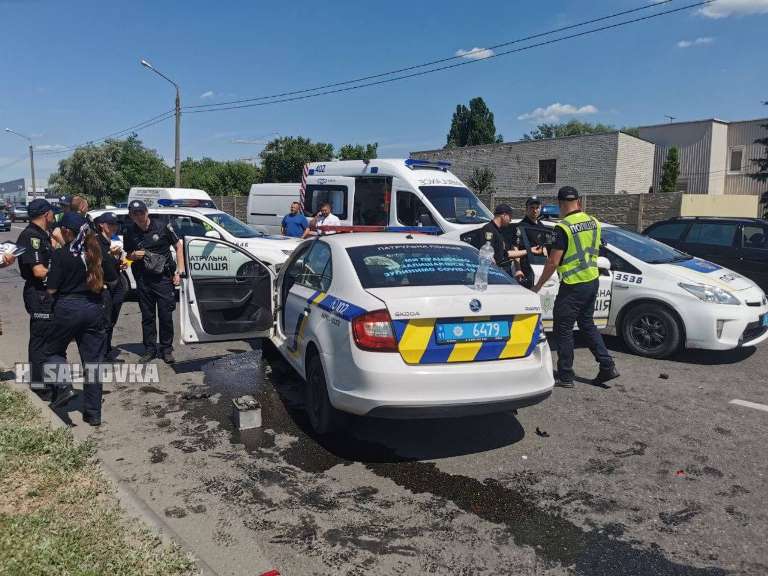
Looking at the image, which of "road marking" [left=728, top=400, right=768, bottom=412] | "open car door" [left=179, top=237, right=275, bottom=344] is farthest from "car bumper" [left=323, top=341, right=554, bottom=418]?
"road marking" [left=728, top=400, right=768, bottom=412]

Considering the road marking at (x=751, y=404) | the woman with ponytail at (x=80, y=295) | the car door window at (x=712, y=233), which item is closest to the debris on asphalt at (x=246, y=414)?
the woman with ponytail at (x=80, y=295)

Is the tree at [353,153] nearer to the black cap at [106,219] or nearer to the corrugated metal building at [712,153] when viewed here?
the corrugated metal building at [712,153]

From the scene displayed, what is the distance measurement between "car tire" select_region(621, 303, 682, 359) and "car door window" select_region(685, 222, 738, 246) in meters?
3.90

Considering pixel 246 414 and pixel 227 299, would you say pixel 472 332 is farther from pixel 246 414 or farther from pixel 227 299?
pixel 227 299

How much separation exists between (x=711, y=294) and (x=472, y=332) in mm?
3923

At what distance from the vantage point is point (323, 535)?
11.1 feet

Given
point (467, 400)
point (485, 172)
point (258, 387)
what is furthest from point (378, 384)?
point (485, 172)

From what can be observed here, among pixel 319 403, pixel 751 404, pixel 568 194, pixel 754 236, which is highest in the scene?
pixel 568 194

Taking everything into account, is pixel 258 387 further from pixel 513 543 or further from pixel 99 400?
pixel 513 543

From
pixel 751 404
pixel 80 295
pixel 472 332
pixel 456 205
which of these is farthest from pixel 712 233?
pixel 80 295

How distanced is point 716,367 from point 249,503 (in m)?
5.39

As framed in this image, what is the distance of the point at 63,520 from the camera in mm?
3344

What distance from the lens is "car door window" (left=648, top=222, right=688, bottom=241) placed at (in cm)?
1033

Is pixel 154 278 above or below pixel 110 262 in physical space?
below
